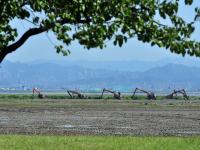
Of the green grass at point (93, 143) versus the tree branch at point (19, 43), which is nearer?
the tree branch at point (19, 43)

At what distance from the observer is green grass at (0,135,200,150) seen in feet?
72.9

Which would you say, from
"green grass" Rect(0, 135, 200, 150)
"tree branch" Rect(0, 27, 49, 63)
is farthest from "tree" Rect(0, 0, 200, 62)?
"green grass" Rect(0, 135, 200, 150)

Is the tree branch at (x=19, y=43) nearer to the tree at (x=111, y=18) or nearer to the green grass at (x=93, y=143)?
the tree at (x=111, y=18)

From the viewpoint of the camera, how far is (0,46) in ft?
40.3

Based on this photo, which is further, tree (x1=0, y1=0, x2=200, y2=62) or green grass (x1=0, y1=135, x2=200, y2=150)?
green grass (x1=0, y1=135, x2=200, y2=150)

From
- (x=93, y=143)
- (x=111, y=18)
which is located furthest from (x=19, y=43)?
(x=93, y=143)

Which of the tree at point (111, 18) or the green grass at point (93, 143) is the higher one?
the tree at point (111, 18)

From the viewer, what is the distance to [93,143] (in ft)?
77.4

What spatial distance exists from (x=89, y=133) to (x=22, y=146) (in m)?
7.23

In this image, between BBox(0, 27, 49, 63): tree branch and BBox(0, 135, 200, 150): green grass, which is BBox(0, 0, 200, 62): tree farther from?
BBox(0, 135, 200, 150): green grass

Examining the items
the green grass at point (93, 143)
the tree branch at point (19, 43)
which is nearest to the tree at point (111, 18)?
the tree branch at point (19, 43)

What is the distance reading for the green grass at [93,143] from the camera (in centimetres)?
2222

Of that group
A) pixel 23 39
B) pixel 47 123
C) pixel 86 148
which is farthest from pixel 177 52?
pixel 47 123

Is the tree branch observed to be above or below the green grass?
above
